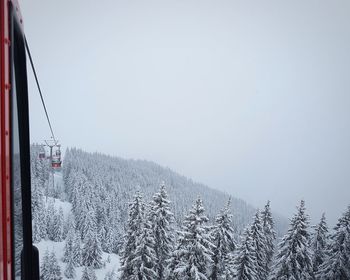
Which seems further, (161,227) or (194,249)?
(161,227)

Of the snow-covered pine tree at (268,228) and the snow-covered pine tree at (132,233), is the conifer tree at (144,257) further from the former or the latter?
the snow-covered pine tree at (268,228)

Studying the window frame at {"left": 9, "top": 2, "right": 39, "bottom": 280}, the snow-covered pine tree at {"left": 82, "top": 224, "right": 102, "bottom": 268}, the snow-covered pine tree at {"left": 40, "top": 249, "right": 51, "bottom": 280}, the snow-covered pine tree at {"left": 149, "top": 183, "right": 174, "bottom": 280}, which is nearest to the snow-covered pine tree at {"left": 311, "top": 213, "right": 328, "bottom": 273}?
the snow-covered pine tree at {"left": 149, "top": 183, "right": 174, "bottom": 280}

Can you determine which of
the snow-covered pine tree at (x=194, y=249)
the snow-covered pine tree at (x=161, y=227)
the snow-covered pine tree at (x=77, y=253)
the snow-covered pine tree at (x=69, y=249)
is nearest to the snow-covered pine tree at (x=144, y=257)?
the snow-covered pine tree at (x=161, y=227)

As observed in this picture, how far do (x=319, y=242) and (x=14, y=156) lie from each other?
31.6 metres

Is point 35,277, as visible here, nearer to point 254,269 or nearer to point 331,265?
point 254,269

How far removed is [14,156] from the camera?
109 inches

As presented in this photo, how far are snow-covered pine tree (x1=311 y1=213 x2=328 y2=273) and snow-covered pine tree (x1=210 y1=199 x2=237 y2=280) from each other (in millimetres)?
10115

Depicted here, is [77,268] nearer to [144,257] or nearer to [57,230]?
[57,230]

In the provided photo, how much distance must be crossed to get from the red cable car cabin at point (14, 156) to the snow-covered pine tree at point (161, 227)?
1963cm

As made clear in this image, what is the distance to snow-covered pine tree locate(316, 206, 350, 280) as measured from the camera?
23.7 m

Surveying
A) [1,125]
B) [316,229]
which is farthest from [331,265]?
[1,125]

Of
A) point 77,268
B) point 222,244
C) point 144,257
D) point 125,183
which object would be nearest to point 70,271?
point 77,268

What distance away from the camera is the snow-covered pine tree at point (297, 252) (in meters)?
22.9

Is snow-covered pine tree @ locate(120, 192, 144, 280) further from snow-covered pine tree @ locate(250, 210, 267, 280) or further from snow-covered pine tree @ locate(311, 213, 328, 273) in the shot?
snow-covered pine tree @ locate(311, 213, 328, 273)
